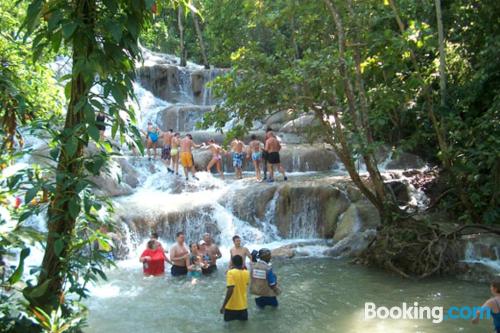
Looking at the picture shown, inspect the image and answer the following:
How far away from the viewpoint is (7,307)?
253 centimetres

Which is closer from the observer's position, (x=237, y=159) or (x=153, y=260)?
(x=153, y=260)

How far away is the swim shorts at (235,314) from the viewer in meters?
7.20

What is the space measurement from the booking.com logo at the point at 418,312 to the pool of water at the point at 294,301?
15cm

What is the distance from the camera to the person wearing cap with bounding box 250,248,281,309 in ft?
24.8

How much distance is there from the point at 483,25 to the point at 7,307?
11.8 meters

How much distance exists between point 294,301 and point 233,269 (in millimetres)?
2004

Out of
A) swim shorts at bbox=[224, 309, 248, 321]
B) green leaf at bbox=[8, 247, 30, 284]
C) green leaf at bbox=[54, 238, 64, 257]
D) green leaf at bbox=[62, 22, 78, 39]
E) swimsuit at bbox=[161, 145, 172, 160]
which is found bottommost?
swim shorts at bbox=[224, 309, 248, 321]

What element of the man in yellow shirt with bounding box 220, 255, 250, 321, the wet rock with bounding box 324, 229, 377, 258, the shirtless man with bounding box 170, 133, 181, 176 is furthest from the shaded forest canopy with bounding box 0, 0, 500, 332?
the shirtless man with bounding box 170, 133, 181, 176

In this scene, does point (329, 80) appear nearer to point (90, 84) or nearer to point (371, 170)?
point (371, 170)

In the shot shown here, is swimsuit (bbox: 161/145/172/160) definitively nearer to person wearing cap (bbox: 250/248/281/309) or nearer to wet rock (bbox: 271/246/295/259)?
wet rock (bbox: 271/246/295/259)

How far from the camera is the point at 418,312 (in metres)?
8.03

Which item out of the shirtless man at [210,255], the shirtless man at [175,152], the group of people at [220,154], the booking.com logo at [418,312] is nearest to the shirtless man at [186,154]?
the group of people at [220,154]

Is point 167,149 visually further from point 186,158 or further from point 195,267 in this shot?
point 195,267

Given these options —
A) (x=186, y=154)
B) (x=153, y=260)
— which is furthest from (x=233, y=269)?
(x=186, y=154)
